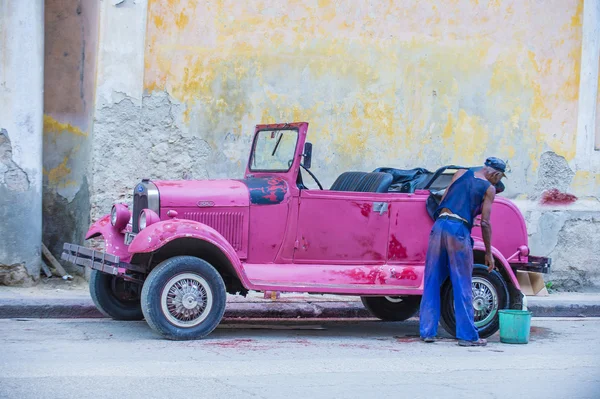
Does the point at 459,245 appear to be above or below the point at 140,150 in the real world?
below

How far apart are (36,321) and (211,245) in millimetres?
2230

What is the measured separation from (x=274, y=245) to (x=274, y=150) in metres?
1.14

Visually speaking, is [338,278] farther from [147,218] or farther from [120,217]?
[120,217]

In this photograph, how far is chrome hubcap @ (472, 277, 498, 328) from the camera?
9.11 metres

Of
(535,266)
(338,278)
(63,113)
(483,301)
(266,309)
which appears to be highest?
(63,113)

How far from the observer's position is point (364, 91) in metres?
12.5

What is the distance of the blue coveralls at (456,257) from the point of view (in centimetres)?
860

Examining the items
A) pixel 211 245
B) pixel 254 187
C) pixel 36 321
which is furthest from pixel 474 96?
pixel 36 321

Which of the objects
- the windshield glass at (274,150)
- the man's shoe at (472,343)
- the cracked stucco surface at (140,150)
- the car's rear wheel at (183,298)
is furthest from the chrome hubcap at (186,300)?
the cracked stucco surface at (140,150)

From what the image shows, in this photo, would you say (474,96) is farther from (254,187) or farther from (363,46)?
(254,187)

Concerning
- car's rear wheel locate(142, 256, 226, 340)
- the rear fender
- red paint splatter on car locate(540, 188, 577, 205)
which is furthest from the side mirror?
red paint splatter on car locate(540, 188, 577, 205)

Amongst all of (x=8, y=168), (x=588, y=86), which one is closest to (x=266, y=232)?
(x=8, y=168)

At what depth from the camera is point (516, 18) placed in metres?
13.0

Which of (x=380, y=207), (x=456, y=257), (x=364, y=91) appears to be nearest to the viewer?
(x=456, y=257)
